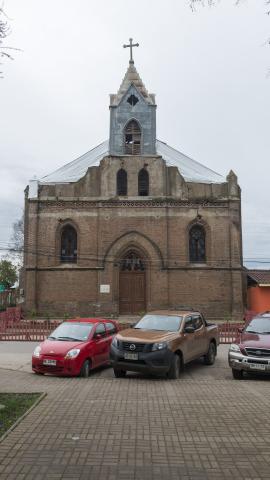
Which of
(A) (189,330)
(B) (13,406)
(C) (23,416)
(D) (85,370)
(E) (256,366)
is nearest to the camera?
(C) (23,416)

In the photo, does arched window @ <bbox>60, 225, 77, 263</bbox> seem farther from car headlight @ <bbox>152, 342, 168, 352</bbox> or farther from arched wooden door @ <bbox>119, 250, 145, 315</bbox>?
car headlight @ <bbox>152, 342, 168, 352</bbox>

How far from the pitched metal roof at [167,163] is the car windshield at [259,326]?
56.9ft

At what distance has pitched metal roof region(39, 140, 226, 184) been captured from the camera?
30438mm

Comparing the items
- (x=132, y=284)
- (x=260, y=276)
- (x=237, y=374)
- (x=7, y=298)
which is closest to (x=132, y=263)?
(x=132, y=284)

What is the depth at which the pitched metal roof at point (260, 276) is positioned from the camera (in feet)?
88.4

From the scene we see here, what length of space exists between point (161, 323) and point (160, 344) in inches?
60.8

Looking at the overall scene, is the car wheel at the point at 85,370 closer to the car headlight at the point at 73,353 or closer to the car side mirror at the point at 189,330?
the car headlight at the point at 73,353

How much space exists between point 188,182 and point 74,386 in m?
20.1

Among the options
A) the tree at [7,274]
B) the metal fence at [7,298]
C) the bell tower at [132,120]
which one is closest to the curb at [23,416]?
the bell tower at [132,120]

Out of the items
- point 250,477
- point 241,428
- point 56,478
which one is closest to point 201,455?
point 250,477

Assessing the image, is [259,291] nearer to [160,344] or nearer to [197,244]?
[197,244]

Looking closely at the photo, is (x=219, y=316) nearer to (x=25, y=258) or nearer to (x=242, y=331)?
(x=25, y=258)

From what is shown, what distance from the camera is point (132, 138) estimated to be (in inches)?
1177

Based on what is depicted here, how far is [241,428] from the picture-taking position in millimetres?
6609
